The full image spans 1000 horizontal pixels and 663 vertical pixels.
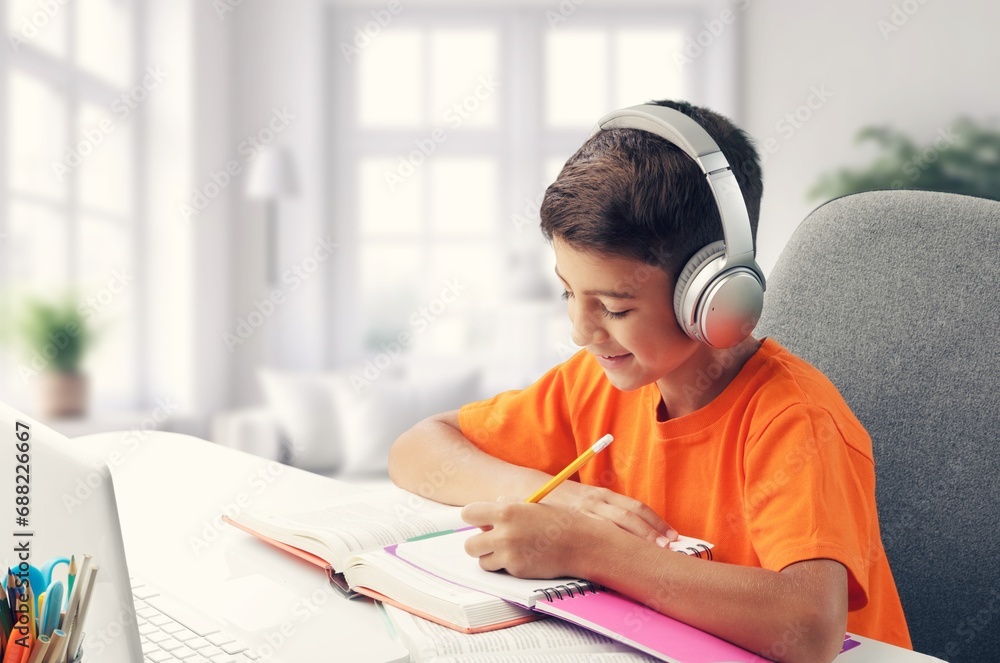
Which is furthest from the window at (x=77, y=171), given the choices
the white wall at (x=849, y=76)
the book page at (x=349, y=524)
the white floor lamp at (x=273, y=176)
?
the white wall at (x=849, y=76)

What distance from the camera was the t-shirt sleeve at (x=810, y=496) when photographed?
0.66 meters

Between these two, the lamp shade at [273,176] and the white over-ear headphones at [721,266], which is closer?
the white over-ear headphones at [721,266]

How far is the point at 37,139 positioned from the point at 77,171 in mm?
239

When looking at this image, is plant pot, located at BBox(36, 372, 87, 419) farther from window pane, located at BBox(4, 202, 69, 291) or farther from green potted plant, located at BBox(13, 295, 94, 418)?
window pane, located at BBox(4, 202, 69, 291)

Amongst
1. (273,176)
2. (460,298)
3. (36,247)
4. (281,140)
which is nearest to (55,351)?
(36,247)

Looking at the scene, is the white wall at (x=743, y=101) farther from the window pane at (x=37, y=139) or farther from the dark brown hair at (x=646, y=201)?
the dark brown hair at (x=646, y=201)

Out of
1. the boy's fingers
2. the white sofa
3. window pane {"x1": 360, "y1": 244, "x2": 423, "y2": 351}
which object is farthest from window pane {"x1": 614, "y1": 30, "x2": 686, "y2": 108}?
the boy's fingers

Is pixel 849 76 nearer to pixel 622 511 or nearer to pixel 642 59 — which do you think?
pixel 642 59

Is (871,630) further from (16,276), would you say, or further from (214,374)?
(214,374)

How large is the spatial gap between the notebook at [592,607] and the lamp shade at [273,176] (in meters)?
3.17

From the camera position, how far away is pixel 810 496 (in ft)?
2.21

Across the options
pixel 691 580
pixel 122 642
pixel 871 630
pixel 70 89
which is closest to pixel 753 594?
pixel 691 580

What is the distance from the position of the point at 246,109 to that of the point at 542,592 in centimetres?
388

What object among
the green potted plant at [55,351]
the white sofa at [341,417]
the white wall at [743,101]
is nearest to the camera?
the green potted plant at [55,351]
